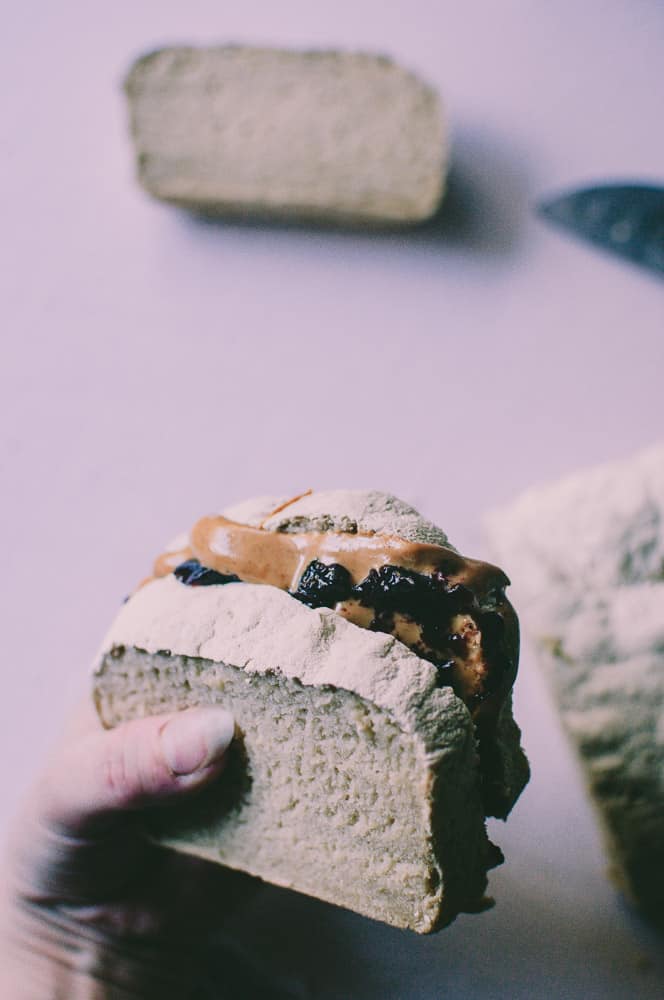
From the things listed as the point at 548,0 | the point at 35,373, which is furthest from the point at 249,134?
the point at 548,0

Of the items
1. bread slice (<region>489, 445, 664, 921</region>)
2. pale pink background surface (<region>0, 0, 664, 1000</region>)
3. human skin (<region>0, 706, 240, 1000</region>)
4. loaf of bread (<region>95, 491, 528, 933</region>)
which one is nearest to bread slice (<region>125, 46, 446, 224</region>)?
pale pink background surface (<region>0, 0, 664, 1000</region>)

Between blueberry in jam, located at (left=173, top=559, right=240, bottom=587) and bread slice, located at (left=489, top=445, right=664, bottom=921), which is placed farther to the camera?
bread slice, located at (left=489, top=445, right=664, bottom=921)

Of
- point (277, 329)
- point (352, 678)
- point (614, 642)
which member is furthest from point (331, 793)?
point (277, 329)

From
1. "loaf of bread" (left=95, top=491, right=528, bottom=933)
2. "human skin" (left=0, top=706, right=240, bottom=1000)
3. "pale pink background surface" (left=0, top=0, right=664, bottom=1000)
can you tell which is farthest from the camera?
"pale pink background surface" (left=0, top=0, right=664, bottom=1000)

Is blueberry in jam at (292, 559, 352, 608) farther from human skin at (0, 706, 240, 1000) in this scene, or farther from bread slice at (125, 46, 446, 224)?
bread slice at (125, 46, 446, 224)

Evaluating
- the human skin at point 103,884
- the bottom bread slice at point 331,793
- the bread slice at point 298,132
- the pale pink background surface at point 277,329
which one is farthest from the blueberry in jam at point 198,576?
the bread slice at point 298,132

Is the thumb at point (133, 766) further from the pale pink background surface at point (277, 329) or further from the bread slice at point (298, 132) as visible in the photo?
the bread slice at point (298, 132)

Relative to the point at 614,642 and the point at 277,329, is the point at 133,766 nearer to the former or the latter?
the point at 614,642
